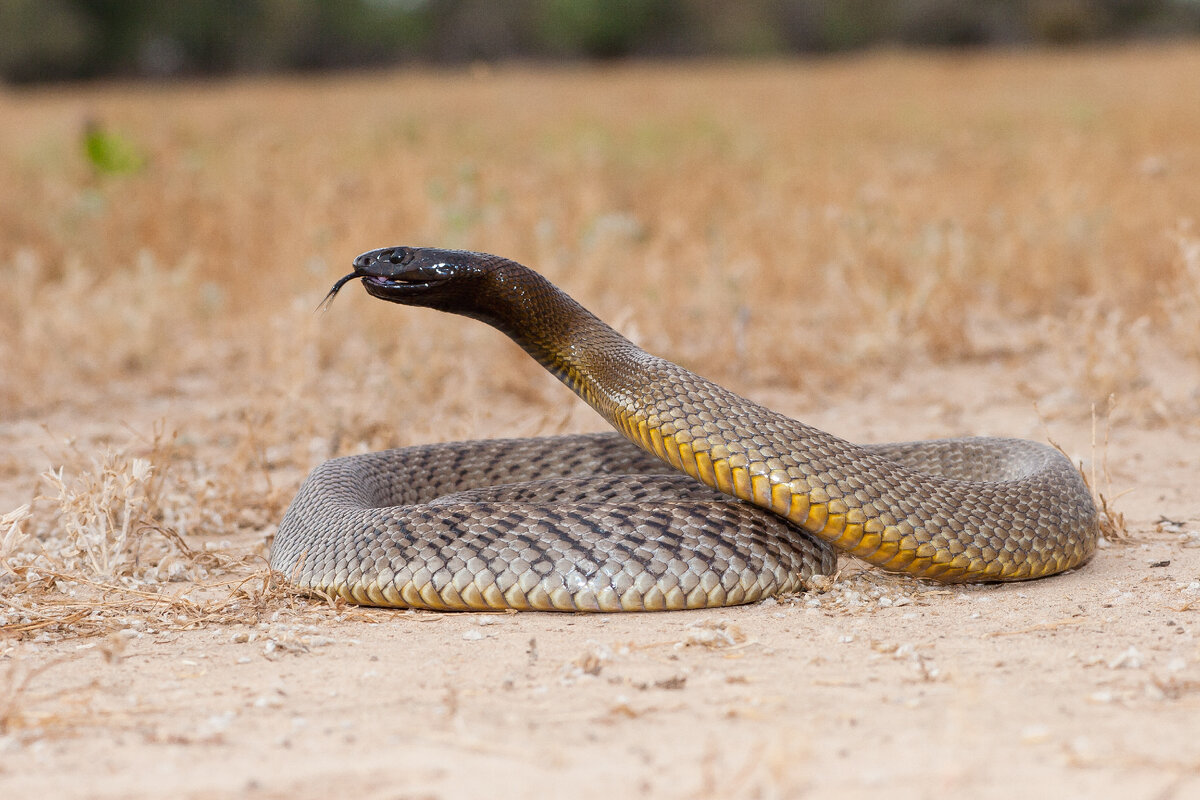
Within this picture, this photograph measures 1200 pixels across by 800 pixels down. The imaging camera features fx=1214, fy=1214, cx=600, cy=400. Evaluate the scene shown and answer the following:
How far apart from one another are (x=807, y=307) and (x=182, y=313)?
14.4 feet

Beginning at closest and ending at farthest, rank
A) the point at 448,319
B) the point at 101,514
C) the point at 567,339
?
1. the point at 101,514
2. the point at 567,339
3. the point at 448,319

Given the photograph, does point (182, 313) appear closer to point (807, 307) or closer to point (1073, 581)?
point (807, 307)

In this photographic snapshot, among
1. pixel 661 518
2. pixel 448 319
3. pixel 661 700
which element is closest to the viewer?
pixel 661 700

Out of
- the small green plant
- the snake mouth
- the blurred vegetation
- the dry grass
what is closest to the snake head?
the snake mouth

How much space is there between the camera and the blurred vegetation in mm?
42406

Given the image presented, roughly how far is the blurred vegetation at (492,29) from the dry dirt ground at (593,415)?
28867mm

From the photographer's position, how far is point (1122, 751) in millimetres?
2400

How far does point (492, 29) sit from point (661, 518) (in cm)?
5395

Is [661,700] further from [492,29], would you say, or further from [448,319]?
[492,29]

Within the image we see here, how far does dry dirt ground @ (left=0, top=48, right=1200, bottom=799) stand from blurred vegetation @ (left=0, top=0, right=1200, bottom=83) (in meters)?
28.9

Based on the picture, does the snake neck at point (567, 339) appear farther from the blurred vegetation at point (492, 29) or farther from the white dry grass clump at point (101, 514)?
the blurred vegetation at point (492, 29)

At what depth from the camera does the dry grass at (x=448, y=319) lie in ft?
16.6

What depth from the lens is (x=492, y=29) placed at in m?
54.7

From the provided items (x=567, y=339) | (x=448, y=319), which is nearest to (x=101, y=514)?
(x=567, y=339)
